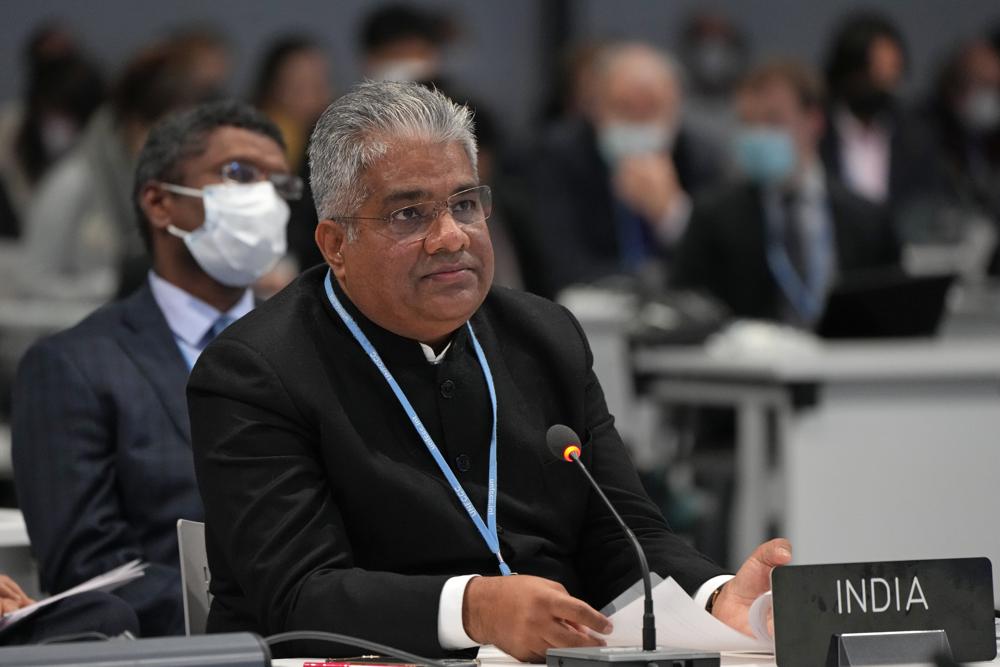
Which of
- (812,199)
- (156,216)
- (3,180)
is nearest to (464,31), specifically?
(3,180)

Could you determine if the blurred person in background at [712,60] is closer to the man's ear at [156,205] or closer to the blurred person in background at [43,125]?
the blurred person in background at [43,125]

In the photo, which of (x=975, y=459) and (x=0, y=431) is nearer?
(x=975, y=459)

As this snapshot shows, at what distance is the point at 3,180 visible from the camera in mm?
9586

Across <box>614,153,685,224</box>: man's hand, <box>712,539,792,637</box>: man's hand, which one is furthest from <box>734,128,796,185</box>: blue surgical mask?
<box>712,539,792,637</box>: man's hand

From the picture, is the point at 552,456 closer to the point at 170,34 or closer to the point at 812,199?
the point at 812,199

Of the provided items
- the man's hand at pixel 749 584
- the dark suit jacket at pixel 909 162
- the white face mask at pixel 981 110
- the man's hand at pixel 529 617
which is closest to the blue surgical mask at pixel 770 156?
the dark suit jacket at pixel 909 162

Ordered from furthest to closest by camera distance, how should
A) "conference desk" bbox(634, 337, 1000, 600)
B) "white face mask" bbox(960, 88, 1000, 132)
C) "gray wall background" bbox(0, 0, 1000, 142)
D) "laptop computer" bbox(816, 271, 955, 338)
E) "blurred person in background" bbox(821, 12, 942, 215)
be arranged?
"white face mask" bbox(960, 88, 1000, 132)
"gray wall background" bbox(0, 0, 1000, 142)
"blurred person in background" bbox(821, 12, 942, 215)
"laptop computer" bbox(816, 271, 955, 338)
"conference desk" bbox(634, 337, 1000, 600)

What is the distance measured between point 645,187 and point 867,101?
2.12 meters

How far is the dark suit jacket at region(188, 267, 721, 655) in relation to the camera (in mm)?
2488

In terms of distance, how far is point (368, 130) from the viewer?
261 centimetres

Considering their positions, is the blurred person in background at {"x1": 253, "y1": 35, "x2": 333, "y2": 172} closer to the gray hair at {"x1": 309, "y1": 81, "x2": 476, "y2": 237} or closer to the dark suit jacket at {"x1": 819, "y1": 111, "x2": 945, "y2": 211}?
the dark suit jacket at {"x1": 819, "y1": 111, "x2": 945, "y2": 211}

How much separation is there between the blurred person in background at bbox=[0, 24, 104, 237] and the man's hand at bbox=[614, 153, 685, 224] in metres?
3.12

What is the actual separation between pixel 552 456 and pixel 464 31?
8.98m

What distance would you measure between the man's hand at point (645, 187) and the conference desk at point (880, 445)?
2.32 m
